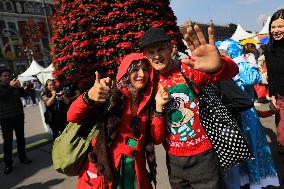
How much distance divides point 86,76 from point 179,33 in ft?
4.89

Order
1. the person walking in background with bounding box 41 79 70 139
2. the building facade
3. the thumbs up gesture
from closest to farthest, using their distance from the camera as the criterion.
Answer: the thumbs up gesture, the person walking in background with bounding box 41 79 70 139, the building facade

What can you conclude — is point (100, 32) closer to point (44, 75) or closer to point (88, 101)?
point (88, 101)

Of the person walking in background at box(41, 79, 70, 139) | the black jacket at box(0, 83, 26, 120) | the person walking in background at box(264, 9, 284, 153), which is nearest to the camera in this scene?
the person walking in background at box(264, 9, 284, 153)

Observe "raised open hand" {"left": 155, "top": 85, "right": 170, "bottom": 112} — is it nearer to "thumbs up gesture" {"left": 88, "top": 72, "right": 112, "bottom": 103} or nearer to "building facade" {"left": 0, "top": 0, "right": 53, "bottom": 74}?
"thumbs up gesture" {"left": 88, "top": 72, "right": 112, "bottom": 103}

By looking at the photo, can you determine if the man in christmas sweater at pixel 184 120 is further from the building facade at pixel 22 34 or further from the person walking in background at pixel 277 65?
the building facade at pixel 22 34

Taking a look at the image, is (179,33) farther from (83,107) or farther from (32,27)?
(32,27)

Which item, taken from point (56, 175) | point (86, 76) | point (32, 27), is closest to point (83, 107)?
point (86, 76)

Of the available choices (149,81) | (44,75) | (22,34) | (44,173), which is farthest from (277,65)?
(22,34)

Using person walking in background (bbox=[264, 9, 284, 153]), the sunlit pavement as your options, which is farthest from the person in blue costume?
the sunlit pavement

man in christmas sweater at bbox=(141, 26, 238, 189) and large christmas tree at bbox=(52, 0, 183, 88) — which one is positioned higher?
large christmas tree at bbox=(52, 0, 183, 88)

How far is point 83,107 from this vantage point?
1.78 metres

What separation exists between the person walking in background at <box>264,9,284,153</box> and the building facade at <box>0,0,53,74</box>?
41148 mm

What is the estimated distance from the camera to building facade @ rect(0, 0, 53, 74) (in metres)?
42.1

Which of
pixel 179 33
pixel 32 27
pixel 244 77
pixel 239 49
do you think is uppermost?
pixel 32 27
